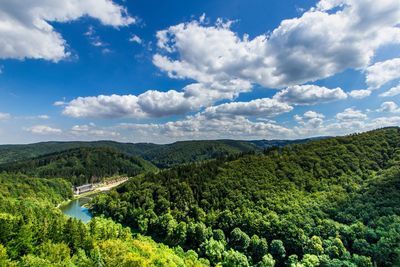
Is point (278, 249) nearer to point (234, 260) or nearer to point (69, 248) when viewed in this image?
point (234, 260)

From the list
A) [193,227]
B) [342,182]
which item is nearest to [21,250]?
[193,227]

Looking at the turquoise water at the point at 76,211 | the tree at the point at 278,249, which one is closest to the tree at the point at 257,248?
the tree at the point at 278,249

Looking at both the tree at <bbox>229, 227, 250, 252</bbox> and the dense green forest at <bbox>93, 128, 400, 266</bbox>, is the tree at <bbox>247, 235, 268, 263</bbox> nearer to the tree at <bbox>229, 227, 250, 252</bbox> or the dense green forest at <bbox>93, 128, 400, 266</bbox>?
the dense green forest at <bbox>93, 128, 400, 266</bbox>

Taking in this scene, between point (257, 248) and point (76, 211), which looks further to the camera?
point (76, 211)

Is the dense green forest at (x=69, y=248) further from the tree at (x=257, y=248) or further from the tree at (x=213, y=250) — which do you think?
the tree at (x=257, y=248)

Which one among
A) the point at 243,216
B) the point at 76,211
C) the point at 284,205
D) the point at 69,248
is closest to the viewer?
the point at 69,248

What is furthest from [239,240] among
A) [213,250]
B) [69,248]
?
[69,248]
